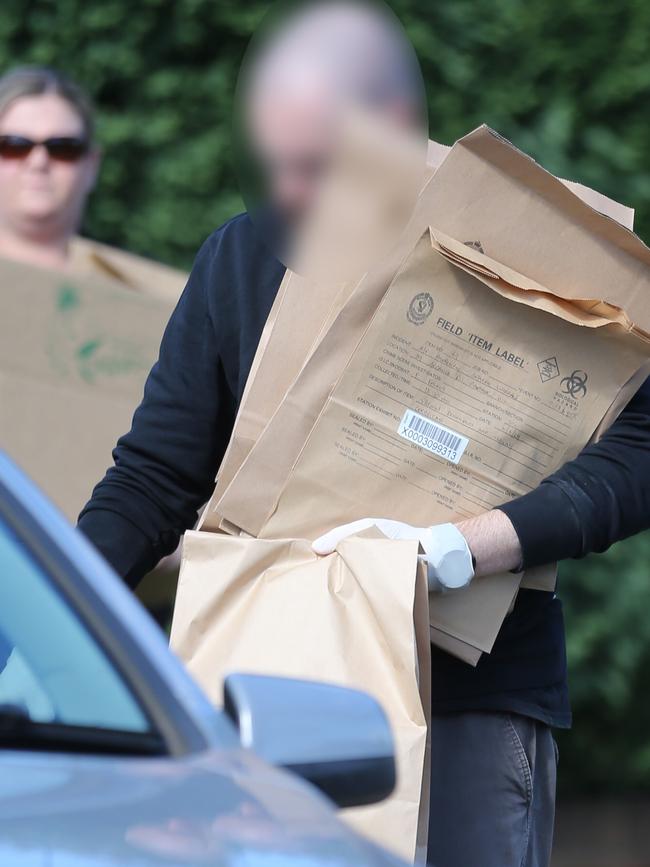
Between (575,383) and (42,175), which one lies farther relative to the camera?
(42,175)

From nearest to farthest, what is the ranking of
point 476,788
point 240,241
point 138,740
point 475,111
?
1. point 138,740
2. point 476,788
3. point 240,241
4. point 475,111

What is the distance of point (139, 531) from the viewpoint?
242cm

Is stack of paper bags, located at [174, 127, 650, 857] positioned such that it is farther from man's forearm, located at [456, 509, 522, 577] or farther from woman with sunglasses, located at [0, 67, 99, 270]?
woman with sunglasses, located at [0, 67, 99, 270]

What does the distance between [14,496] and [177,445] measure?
91 centimetres

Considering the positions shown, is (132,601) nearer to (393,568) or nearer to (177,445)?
(393,568)

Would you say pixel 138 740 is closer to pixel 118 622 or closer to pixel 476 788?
pixel 118 622

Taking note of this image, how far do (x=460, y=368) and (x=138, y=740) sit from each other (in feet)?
3.08

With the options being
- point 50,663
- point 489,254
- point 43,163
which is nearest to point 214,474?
point 489,254

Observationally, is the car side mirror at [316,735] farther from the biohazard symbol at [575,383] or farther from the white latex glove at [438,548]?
the biohazard symbol at [575,383]

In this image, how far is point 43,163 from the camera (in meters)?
3.52

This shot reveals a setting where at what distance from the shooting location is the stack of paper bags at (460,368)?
86.2 inches

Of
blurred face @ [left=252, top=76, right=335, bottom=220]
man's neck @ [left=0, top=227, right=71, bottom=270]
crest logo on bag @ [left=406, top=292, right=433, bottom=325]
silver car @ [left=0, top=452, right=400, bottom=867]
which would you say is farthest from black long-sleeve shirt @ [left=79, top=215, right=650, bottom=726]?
man's neck @ [left=0, top=227, right=71, bottom=270]

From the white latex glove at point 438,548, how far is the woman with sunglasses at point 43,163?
4.94 feet

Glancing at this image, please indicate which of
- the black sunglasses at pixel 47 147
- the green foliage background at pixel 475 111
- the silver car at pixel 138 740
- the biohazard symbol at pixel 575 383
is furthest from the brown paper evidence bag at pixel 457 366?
the green foliage background at pixel 475 111
